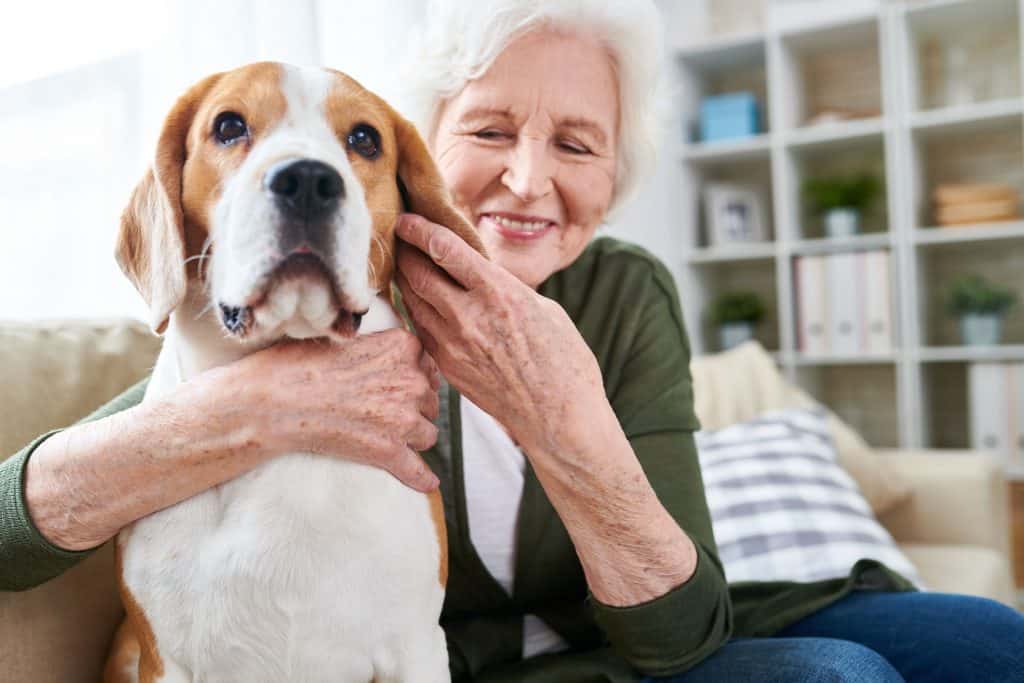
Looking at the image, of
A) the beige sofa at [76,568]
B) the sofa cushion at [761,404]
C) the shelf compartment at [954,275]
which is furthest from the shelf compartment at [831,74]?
the beige sofa at [76,568]

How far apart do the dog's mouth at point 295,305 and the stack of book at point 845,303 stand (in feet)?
8.52

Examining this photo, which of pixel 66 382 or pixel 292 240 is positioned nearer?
pixel 292 240

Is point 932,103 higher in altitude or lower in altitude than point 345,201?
higher

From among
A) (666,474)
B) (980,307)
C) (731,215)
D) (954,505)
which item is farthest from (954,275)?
(666,474)

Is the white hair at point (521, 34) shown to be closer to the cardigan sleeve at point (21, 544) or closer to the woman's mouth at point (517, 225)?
the woman's mouth at point (517, 225)

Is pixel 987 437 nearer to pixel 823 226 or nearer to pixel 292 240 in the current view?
pixel 823 226

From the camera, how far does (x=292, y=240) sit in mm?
653

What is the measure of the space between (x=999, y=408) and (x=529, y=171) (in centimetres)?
237

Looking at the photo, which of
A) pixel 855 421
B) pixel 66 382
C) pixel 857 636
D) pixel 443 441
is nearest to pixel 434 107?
pixel 443 441

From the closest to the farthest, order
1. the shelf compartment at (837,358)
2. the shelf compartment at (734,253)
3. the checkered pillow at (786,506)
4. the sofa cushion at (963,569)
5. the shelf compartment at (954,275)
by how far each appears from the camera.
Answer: the checkered pillow at (786,506) → the sofa cushion at (963,569) → the shelf compartment at (837,358) → the shelf compartment at (954,275) → the shelf compartment at (734,253)

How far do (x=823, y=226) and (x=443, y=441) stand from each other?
106 inches

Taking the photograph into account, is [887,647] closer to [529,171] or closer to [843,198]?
[529,171]

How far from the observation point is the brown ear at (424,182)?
31.3 inches

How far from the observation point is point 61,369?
1038 millimetres
